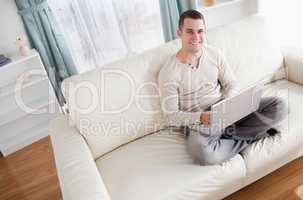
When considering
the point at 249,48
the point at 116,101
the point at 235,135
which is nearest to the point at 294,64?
the point at 249,48

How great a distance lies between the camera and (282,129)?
1460mm

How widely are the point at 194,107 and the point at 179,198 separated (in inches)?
20.5

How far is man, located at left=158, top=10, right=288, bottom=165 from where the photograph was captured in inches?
56.6

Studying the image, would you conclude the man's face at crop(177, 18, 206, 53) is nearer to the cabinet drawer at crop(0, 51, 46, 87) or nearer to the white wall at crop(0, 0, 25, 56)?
the cabinet drawer at crop(0, 51, 46, 87)

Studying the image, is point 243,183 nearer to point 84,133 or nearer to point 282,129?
point 282,129

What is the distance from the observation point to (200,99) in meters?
1.56

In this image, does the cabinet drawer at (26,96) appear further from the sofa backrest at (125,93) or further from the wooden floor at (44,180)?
the sofa backrest at (125,93)

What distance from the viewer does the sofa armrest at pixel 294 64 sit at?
1733mm

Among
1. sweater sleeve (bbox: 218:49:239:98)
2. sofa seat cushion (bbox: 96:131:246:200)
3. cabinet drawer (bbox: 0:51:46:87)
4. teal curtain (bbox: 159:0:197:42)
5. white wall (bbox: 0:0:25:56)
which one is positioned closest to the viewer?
sofa seat cushion (bbox: 96:131:246:200)

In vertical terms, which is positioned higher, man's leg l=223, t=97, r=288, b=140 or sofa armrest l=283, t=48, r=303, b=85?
sofa armrest l=283, t=48, r=303, b=85

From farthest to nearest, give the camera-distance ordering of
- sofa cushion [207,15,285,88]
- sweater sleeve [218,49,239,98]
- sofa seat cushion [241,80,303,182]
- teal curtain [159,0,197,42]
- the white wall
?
teal curtain [159,0,197,42] → the white wall → sofa cushion [207,15,285,88] → sweater sleeve [218,49,239,98] → sofa seat cushion [241,80,303,182]

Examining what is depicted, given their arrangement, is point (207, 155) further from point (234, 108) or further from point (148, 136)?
point (148, 136)

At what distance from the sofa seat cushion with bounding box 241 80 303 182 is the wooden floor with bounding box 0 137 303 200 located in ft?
0.49

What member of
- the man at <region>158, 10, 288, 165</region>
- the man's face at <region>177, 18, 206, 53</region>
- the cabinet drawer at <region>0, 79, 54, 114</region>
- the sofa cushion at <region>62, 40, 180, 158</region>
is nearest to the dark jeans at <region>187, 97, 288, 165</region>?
the man at <region>158, 10, 288, 165</region>
